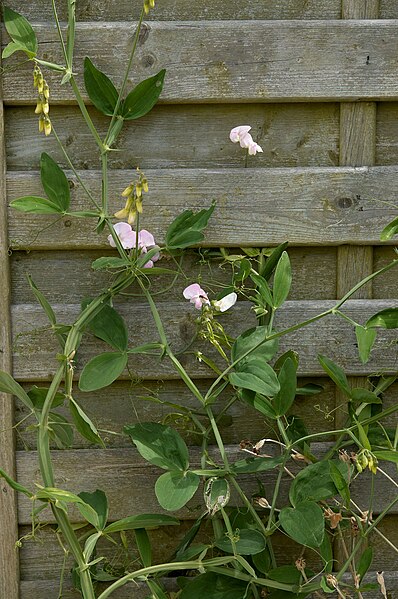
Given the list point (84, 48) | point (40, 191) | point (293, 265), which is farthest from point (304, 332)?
point (84, 48)

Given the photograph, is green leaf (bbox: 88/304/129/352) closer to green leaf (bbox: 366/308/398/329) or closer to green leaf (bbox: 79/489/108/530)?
green leaf (bbox: 79/489/108/530)

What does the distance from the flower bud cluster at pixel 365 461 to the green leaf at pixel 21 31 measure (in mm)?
890

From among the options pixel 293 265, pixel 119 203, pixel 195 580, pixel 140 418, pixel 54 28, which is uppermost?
pixel 54 28

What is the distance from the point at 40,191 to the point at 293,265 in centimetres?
52

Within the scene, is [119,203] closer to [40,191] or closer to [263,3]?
[40,191]

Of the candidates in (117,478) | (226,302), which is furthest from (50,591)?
(226,302)

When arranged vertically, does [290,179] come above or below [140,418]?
above

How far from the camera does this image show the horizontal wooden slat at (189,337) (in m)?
1.69

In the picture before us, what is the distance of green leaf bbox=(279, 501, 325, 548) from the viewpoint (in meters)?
1.43

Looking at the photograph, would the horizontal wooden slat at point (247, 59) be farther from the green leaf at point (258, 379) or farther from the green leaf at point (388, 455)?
the green leaf at point (388, 455)

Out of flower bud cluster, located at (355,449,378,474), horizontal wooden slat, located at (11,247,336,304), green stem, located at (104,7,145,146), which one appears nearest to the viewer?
flower bud cluster, located at (355,449,378,474)

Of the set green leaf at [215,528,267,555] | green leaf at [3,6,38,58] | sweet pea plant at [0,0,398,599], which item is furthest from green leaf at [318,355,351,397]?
green leaf at [3,6,38,58]

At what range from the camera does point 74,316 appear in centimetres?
168

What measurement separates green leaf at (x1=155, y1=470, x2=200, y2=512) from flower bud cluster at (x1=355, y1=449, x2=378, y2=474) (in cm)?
28
